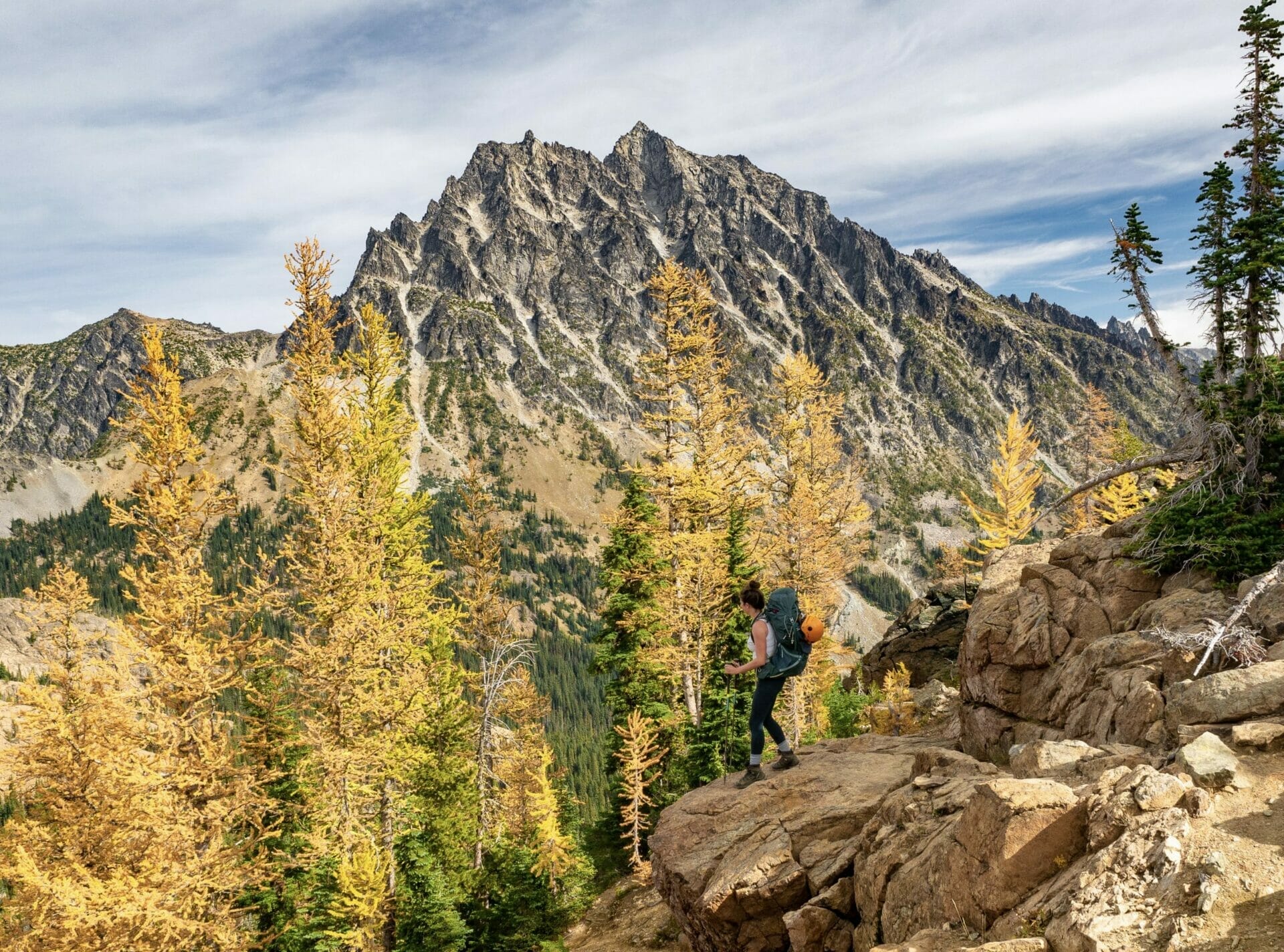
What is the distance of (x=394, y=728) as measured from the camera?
67.3 feet

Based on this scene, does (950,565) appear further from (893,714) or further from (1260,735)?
(1260,735)

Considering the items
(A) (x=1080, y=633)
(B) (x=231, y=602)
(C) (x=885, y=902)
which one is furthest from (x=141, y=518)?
(A) (x=1080, y=633)

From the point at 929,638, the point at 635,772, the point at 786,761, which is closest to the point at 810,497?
the point at 929,638

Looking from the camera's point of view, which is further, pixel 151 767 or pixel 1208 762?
pixel 151 767

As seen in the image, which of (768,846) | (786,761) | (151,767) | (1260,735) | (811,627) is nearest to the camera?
(1260,735)

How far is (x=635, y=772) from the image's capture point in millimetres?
22984

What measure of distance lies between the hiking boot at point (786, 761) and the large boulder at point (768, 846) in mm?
141

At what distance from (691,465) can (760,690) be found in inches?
607

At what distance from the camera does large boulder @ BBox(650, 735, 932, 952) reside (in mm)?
8438

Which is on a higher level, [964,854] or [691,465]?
[691,465]

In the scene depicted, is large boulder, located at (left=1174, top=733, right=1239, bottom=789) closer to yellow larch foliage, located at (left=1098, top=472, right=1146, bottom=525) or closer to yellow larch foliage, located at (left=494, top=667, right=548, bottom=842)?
yellow larch foliage, located at (left=494, top=667, right=548, bottom=842)

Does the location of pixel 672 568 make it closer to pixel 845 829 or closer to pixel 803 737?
pixel 803 737

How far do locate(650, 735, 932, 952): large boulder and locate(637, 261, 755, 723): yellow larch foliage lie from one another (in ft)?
35.5

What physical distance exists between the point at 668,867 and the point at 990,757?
18.6 feet
